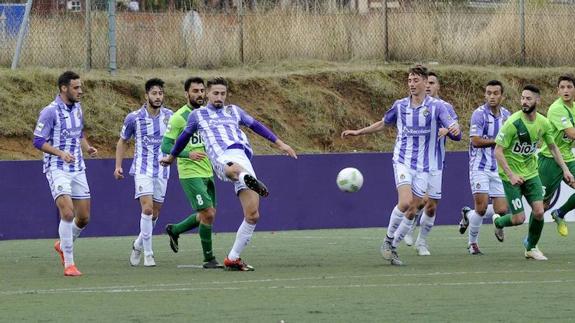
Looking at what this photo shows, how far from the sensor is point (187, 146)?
1505 cm

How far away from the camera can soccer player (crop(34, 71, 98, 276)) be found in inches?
533

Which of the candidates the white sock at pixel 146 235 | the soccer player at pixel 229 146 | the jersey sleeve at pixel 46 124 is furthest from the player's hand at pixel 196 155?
the jersey sleeve at pixel 46 124

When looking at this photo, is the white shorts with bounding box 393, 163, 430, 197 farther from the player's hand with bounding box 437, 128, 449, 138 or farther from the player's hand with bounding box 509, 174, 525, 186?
the player's hand with bounding box 509, 174, 525, 186

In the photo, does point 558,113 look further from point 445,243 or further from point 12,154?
point 12,154

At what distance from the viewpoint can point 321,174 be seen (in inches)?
897

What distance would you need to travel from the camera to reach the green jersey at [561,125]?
15945mm

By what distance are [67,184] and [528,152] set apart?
5.23 meters

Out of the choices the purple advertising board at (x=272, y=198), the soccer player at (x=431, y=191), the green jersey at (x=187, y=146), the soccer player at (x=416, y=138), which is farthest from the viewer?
the purple advertising board at (x=272, y=198)

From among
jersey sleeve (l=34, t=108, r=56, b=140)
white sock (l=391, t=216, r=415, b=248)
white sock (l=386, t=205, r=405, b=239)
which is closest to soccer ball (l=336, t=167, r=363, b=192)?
white sock (l=391, t=216, r=415, b=248)

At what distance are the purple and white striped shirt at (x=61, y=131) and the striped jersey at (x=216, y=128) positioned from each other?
1.20 m

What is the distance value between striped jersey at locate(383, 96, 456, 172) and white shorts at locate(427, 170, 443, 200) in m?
0.38

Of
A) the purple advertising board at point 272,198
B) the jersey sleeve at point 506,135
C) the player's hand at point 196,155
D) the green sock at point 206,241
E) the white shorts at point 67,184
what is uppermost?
the jersey sleeve at point 506,135

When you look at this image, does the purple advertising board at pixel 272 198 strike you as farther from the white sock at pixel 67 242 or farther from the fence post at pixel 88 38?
the white sock at pixel 67 242

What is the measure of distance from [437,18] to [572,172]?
1538cm
